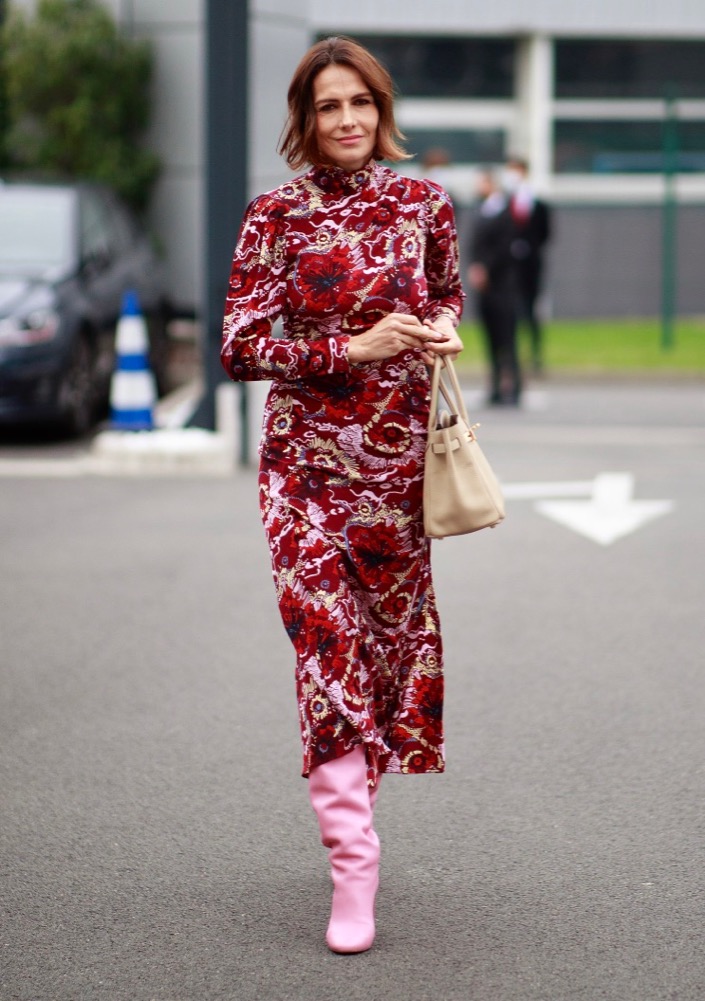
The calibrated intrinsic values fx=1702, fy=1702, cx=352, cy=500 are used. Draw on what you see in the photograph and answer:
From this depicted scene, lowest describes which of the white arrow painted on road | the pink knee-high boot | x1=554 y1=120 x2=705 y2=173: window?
the white arrow painted on road

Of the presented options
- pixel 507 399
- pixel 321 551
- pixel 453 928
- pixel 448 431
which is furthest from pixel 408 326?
pixel 507 399

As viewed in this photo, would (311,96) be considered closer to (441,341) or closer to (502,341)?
(441,341)

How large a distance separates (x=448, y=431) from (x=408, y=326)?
0.77 ft

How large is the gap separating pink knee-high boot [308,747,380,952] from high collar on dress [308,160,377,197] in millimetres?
1163

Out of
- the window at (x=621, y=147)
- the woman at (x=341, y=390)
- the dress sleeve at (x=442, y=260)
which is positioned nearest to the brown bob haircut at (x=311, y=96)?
the woman at (x=341, y=390)

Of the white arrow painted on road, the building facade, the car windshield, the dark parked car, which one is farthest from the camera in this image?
the building facade

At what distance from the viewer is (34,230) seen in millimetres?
11828

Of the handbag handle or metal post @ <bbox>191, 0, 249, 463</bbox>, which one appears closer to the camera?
the handbag handle

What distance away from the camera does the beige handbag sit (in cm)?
347

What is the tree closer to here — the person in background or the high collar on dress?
the person in background

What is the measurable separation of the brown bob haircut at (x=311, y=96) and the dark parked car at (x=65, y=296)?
7238mm

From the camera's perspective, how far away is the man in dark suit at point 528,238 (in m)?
15.6

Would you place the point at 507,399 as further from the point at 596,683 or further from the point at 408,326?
the point at 408,326

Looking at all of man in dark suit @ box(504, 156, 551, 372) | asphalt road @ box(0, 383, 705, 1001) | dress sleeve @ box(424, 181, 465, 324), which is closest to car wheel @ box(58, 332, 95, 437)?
asphalt road @ box(0, 383, 705, 1001)
